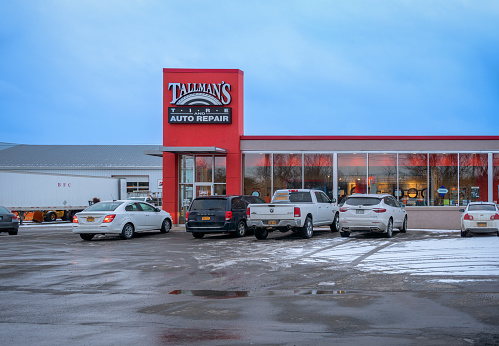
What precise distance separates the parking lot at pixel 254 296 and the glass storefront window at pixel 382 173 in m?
14.2

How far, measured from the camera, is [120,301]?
31.3 feet

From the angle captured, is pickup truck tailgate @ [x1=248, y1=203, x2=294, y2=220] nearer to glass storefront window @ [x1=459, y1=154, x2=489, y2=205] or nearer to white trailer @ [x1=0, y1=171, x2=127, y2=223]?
glass storefront window @ [x1=459, y1=154, x2=489, y2=205]

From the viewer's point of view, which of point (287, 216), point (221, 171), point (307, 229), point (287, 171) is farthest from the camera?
point (221, 171)

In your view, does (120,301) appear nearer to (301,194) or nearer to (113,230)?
(113,230)

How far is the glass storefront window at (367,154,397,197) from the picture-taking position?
32.1 meters

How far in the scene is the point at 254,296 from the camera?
9891 millimetres

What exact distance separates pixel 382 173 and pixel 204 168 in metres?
9.58

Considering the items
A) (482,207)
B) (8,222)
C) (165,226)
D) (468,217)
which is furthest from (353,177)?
(8,222)

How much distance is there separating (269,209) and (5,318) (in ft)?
47.2

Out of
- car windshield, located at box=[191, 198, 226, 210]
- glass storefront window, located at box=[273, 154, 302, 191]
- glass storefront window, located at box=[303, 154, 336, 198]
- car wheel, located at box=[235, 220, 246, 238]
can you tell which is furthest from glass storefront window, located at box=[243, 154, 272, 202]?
car windshield, located at box=[191, 198, 226, 210]

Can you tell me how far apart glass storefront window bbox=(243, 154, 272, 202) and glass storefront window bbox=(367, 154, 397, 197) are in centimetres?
541

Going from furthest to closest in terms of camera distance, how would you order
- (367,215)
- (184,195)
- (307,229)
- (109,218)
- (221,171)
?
(184,195) → (221,171) → (109,218) → (307,229) → (367,215)

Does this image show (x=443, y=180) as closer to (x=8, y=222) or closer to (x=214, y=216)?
(x=214, y=216)

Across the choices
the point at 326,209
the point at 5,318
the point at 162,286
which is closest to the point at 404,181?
the point at 326,209
